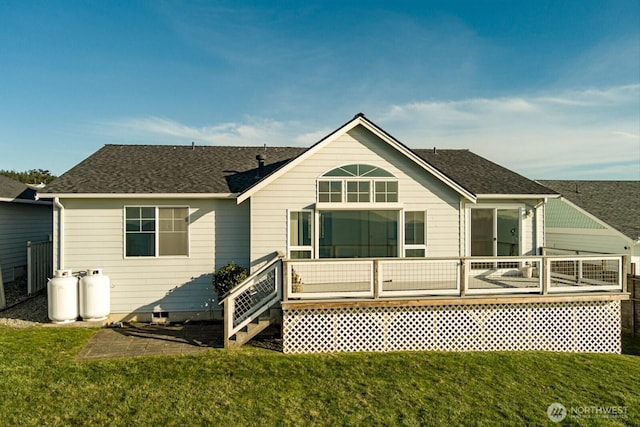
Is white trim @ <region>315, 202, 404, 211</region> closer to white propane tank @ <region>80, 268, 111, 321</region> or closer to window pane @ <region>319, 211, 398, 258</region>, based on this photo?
window pane @ <region>319, 211, 398, 258</region>

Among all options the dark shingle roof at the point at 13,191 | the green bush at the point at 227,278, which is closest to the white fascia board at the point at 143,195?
the green bush at the point at 227,278

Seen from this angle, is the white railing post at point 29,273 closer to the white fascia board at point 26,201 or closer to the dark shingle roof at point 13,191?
the white fascia board at point 26,201

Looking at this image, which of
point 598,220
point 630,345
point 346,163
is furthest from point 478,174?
point 598,220

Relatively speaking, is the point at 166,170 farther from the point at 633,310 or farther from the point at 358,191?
the point at 633,310

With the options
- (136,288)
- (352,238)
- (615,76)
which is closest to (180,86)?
(136,288)

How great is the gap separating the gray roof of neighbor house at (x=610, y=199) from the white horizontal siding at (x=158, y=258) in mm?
15001

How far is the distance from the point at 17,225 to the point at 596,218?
2339 centimetres

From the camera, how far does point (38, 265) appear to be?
1143 centimetres

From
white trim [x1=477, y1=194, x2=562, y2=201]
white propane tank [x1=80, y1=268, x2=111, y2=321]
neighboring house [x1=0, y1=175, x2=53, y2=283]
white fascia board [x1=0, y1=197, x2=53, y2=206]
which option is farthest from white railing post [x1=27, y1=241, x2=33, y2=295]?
white trim [x1=477, y1=194, x2=562, y2=201]

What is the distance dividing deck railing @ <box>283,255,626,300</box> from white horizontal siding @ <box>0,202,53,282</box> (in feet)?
37.1

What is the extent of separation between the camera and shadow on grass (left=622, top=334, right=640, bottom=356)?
8.81 meters

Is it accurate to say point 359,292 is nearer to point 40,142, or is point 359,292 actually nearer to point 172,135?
point 172,135

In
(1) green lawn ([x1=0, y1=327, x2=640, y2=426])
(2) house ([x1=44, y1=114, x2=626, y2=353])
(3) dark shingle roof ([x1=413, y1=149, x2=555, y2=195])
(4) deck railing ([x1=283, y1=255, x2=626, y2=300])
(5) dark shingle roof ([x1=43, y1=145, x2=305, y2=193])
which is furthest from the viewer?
(3) dark shingle roof ([x1=413, y1=149, x2=555, y2=195])

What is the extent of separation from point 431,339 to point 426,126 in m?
14.1
